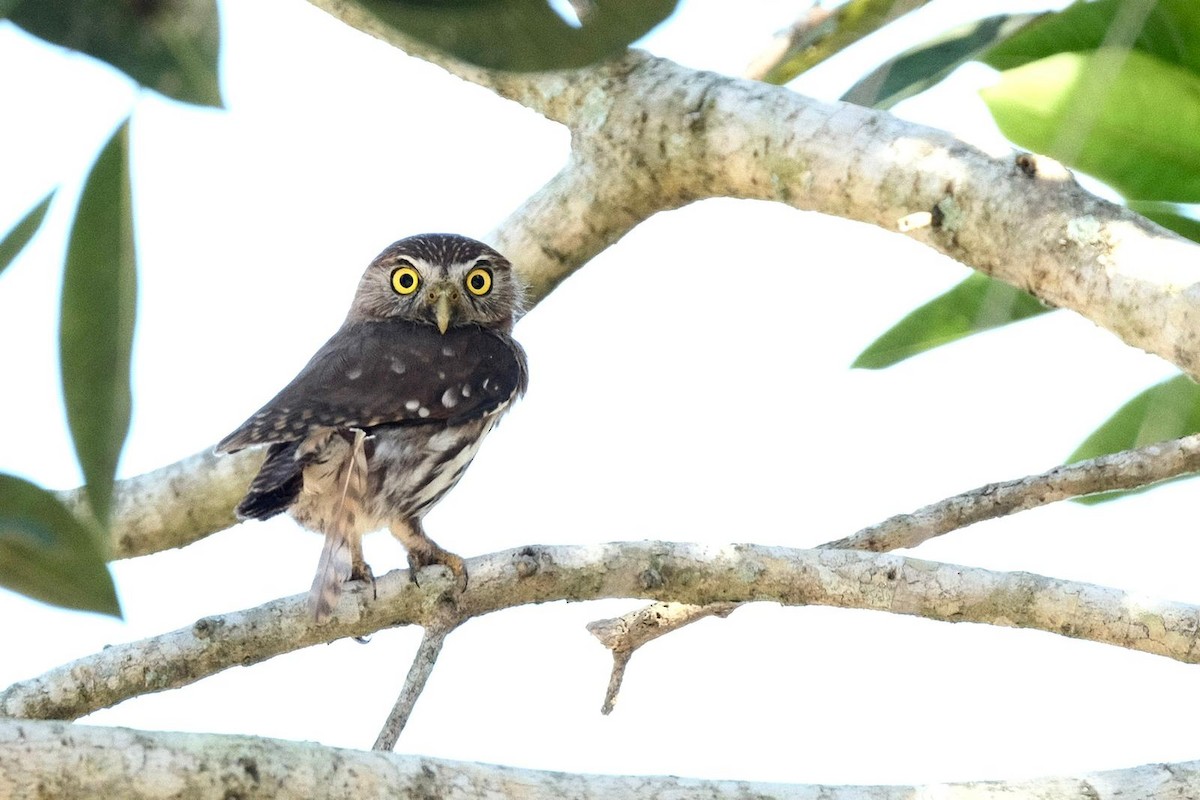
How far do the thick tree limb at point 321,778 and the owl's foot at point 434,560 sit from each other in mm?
1098

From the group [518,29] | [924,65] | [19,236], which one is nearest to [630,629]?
[924,65]

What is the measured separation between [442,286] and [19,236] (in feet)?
11.6

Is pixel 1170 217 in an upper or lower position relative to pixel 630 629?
upper

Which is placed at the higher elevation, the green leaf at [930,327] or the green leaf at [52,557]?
the green leaf at [930,327]

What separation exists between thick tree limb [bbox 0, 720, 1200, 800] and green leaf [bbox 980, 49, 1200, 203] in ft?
6.29

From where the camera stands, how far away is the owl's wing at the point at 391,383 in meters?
3.82

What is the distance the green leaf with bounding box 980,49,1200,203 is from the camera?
11.5ft

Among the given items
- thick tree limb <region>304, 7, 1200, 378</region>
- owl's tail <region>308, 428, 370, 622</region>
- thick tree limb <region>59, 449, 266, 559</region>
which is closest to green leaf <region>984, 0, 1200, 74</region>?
thick tree limb <region>304, 7, 1200, 378</region>

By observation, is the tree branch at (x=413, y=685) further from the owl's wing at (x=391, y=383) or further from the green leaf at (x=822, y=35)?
the green leaf at (x=822, y=35)

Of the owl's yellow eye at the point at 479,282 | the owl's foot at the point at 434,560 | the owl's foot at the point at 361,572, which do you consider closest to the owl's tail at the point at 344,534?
the owl's foot at the point at 361,572

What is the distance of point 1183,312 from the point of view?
2.54m

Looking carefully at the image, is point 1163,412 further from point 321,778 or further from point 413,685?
point 321,778

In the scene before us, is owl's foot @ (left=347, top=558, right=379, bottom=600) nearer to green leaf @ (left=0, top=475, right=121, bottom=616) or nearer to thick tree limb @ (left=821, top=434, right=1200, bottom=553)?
thick tree limb @ (left=821, top=434, right=1200, bottom=553)

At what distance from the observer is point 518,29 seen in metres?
1.04
